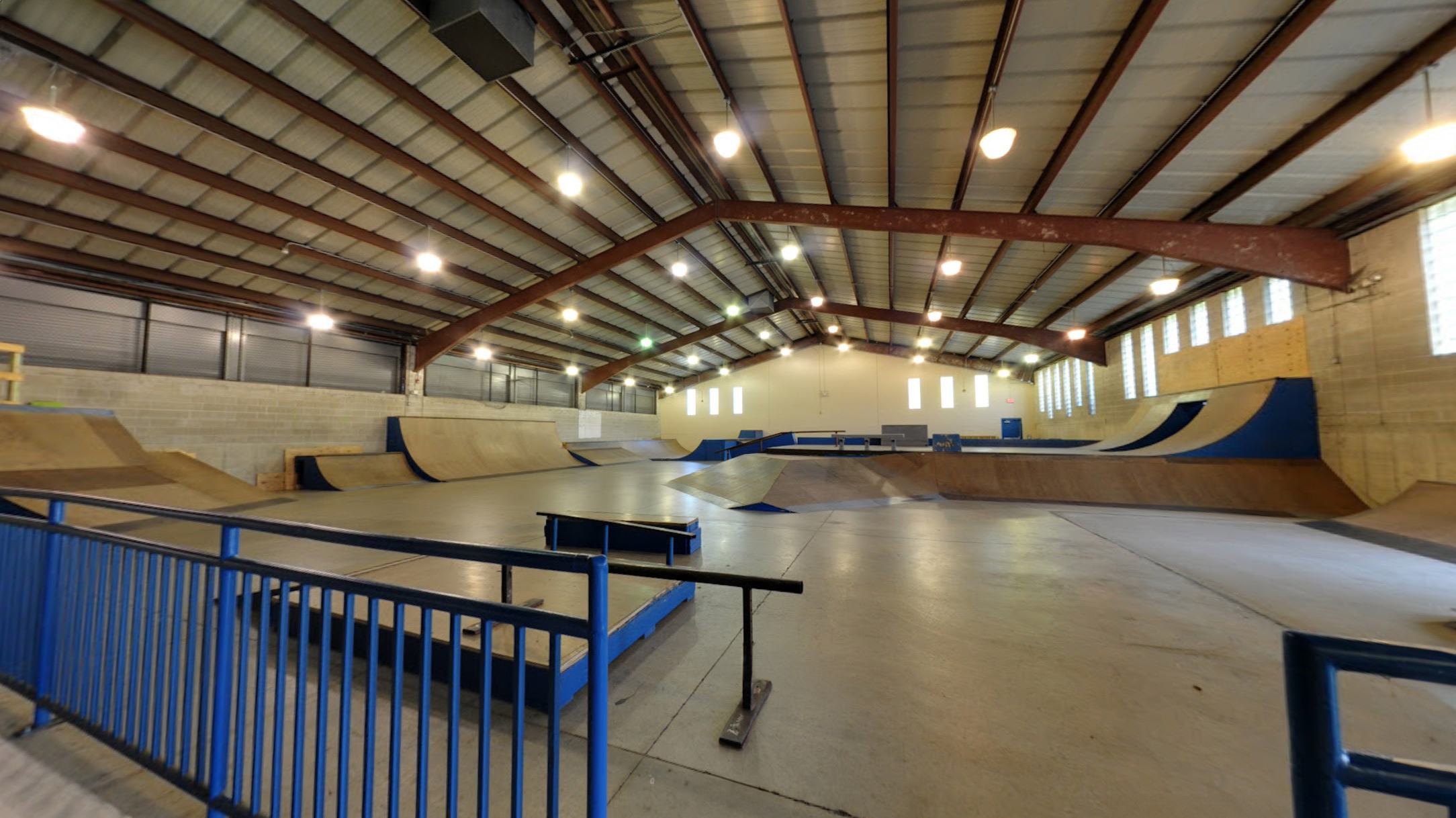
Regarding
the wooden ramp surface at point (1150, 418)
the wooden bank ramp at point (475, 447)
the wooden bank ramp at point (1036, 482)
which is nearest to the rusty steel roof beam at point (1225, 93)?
the wooden bank ramp at point (1036, 482)

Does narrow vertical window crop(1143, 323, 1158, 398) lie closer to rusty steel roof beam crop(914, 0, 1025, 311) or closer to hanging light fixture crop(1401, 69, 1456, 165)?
rusty steel roof beam crop(914, 0, 1025, 311)

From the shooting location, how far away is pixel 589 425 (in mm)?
19250

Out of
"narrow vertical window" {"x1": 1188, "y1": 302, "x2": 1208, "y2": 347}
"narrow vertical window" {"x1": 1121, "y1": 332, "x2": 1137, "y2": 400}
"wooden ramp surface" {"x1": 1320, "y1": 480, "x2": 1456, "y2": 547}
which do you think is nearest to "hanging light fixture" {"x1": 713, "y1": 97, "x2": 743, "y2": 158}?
"wooden ramp surface" {"x1": 1320, "y1": 480, "x2": 1456, "y2": 547}

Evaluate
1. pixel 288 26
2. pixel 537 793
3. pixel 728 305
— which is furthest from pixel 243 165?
pixel 728 305

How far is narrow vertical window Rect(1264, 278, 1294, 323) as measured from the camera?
7.02 m

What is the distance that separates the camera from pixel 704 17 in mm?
4660

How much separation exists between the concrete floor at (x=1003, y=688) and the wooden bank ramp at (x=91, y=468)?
3638 millimetres

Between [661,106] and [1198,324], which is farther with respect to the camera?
[1198,324]

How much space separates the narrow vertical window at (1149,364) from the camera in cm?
1038

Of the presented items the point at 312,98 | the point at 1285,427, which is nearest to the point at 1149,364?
the point at 1285,427

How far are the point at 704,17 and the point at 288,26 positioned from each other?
4.24 m

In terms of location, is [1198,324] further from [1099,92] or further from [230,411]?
[230,411]

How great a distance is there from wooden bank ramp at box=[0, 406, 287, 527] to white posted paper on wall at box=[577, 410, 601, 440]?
A: 11.8 m

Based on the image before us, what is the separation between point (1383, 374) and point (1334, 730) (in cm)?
884
